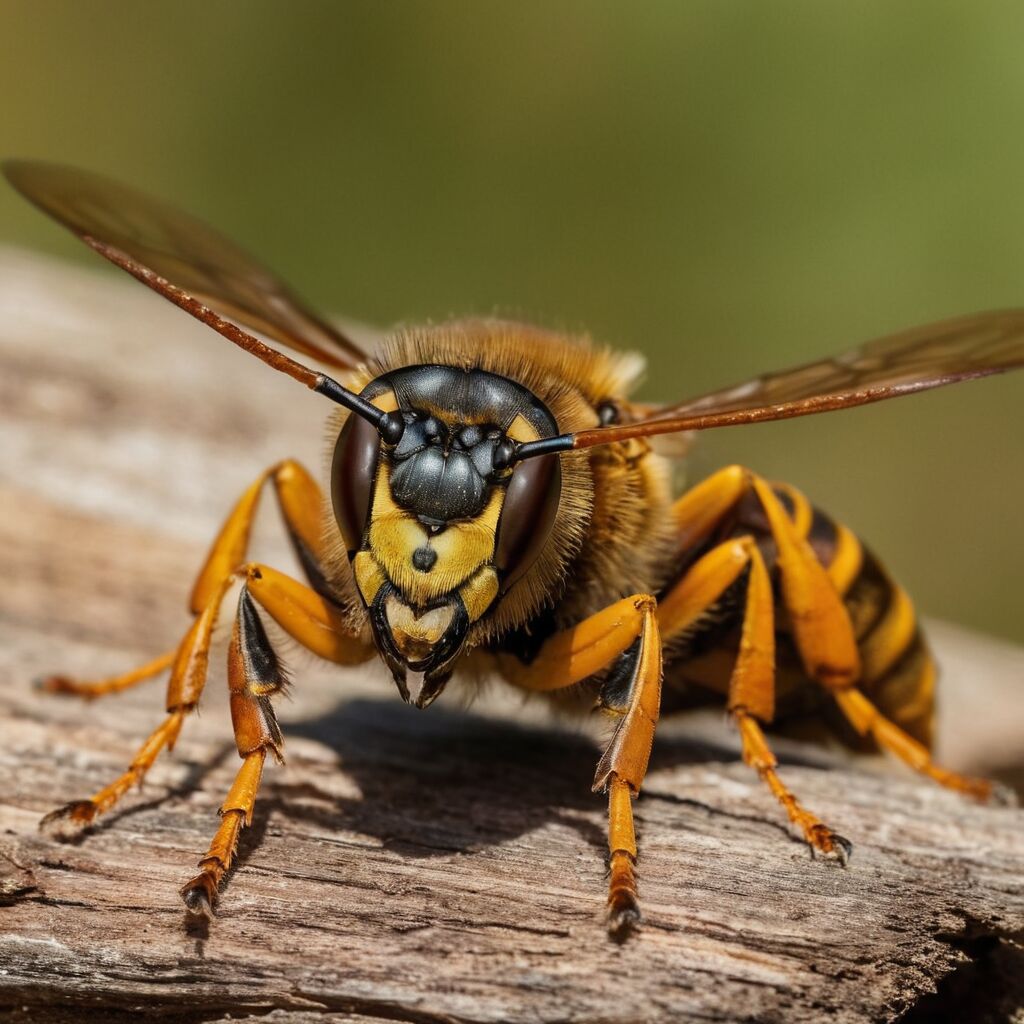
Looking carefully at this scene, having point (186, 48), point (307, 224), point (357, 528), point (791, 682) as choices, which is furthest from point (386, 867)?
point (186, 48)

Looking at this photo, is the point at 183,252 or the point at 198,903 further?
the point at 183,252

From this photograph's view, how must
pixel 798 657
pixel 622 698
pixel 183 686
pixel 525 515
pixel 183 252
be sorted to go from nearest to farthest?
1. pixel 525 515
2. pixel 622 698
3. pixel 183 686
4. pixel 798 657
5. pixel 183 252

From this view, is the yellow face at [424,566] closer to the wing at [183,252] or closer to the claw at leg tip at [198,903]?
the claw at leg tip at [198,903]

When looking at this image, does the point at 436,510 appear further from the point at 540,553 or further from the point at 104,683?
A: the point at 104,683

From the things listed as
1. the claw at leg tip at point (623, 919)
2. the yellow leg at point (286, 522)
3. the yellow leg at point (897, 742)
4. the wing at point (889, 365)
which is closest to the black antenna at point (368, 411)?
the wing at point (889, 365)

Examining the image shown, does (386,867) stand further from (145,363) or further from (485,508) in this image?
(145,363)

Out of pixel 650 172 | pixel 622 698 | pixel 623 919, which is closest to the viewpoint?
pixel 623 919

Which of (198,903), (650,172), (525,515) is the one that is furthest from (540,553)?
(650,172)
